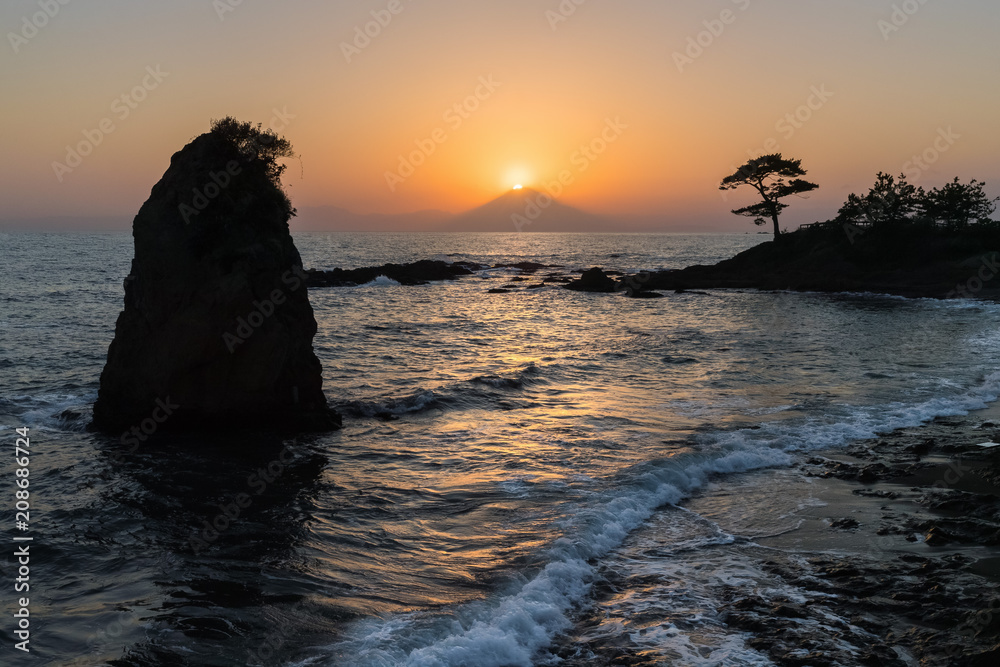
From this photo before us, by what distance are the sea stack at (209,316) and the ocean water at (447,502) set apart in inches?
37.4

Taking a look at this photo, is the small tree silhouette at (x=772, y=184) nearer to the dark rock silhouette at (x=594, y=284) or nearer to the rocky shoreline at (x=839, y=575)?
the dark rock silhouette at (x=594, y=284)

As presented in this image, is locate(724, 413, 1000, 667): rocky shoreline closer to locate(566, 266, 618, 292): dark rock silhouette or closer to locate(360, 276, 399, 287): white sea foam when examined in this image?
locate(566, 266, 618, 292): dark rock silhouette

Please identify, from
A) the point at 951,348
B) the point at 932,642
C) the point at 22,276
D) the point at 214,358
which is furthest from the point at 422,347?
the point at 22,276

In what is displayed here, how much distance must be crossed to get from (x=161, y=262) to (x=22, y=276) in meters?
55.0

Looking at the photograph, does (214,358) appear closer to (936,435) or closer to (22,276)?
(936,435)

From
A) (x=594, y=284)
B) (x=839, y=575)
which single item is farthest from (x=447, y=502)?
(x=594, y=284)

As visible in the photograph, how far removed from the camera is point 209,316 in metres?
15.1

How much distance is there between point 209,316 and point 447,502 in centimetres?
756

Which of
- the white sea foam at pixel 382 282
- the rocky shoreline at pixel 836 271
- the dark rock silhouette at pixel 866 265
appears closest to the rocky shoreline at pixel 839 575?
the rocky shoreline at pixel 836 271

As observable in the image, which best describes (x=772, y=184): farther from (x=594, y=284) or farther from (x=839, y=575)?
(x=839, y=575)

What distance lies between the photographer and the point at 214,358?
49.9 ft

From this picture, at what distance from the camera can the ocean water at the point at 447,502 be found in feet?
24.2

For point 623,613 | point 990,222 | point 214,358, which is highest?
point 990,222

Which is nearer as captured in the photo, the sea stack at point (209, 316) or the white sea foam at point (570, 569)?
the white sea foam at point (570, 569)
